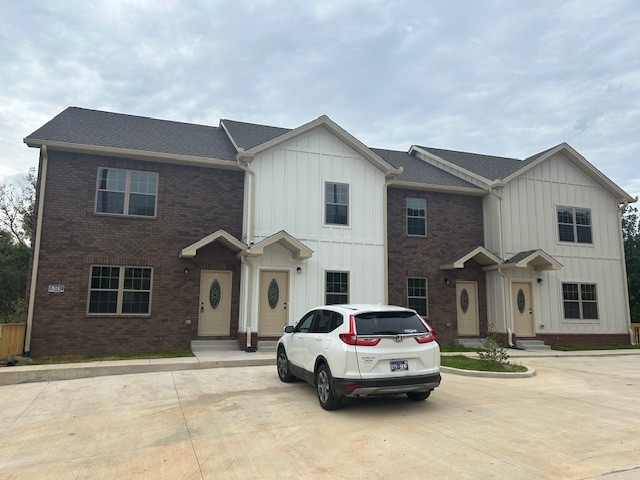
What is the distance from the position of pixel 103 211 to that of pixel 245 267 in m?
4.57

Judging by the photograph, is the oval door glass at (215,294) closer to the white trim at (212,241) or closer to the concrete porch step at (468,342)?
the white trim at (212,241)

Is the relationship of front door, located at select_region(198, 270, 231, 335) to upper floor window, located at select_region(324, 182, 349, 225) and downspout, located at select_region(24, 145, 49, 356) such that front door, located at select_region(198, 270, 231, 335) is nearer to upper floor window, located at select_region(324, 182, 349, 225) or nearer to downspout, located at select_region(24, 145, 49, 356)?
upper floor window, located at select_region(324, 182, 349, 225)

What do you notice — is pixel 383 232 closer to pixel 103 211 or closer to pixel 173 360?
pixel 173 360

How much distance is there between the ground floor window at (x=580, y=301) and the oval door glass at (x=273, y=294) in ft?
36.9

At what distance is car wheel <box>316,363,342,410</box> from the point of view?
22.9ft

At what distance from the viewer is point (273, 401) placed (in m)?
7.80

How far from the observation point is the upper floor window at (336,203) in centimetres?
1574

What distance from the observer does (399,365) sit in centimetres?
682

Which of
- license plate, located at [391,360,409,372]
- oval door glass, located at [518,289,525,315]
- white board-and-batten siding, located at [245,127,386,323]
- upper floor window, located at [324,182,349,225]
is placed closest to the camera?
license plate, located at [391,360,409,372]

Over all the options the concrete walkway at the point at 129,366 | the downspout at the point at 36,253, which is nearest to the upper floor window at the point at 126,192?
the downspout at the point at 36,253

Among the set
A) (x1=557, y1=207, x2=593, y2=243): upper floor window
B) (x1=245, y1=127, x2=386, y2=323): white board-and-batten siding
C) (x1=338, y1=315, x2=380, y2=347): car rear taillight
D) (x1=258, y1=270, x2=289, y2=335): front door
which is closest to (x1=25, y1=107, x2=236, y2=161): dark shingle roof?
(x1=245, y1=127, x2=386, y2=323): white board-and-batten siding

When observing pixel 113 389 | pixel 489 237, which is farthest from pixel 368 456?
pixel 489 237

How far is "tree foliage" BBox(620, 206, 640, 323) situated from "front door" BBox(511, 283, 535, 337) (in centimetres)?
854

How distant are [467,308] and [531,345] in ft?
8.34
